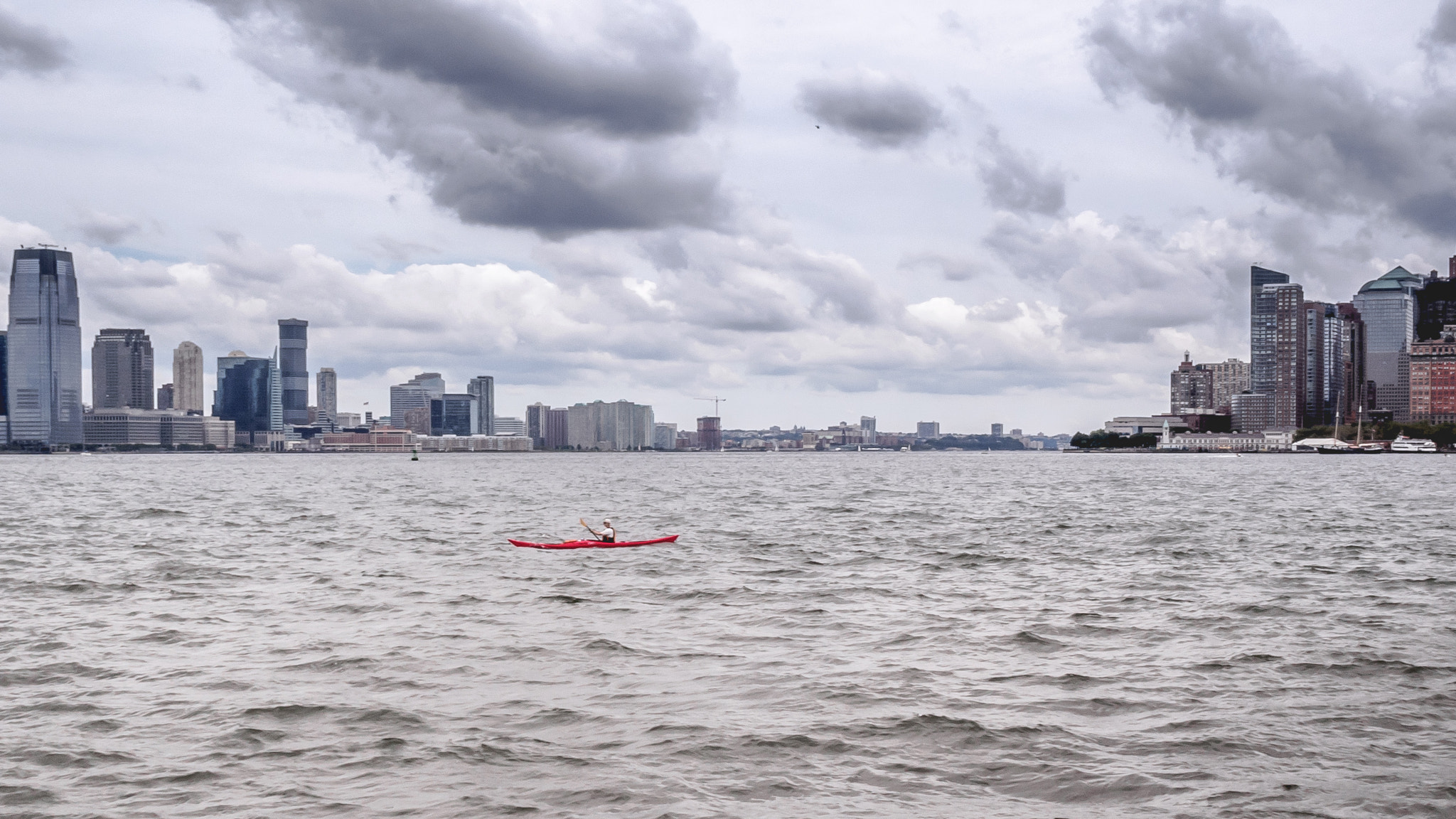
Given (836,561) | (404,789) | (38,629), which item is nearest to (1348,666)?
(404,789)

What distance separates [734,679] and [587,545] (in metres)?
27.4

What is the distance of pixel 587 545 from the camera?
50.3 meters

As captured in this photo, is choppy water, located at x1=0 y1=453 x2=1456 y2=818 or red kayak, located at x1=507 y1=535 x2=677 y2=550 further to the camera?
red kayak, located at x1=507 y1=535 x2=677 y2=550

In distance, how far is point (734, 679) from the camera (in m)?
23.7

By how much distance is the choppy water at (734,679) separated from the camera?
1642 cm

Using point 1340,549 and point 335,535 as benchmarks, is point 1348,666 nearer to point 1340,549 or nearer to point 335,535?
point 1340,549

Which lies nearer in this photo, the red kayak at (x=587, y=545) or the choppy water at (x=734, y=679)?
the choppy water at (x=734, y=679)

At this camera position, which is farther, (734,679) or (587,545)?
(587,545)

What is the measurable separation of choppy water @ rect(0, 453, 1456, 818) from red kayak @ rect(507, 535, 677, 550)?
26.5 inches

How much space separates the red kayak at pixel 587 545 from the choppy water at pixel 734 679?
672 millimetres

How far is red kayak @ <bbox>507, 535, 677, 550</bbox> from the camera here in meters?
50.4

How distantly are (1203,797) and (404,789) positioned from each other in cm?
1183

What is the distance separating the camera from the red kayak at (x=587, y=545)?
5044cm

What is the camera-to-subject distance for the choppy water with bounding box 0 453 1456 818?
16422 millimetres
